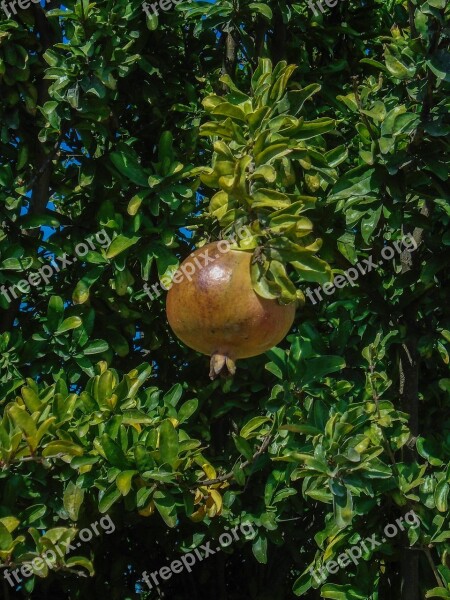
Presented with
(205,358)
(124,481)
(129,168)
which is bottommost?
(205,358)

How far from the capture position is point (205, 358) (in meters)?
2.93

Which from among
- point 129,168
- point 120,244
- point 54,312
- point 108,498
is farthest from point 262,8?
point 108,498

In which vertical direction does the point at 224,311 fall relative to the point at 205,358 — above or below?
above

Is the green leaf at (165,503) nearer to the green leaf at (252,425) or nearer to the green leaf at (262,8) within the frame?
the green leaf at (252,425)

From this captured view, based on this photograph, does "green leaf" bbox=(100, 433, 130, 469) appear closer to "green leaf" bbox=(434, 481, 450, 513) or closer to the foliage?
the foliage

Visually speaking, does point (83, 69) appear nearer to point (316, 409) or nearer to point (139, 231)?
point (139, 231)

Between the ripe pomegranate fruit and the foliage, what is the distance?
0.18 meters

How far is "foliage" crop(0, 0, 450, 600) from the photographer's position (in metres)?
2.25

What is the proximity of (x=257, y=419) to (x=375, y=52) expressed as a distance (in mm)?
1527

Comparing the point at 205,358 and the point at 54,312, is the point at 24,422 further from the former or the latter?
the point at 205,358

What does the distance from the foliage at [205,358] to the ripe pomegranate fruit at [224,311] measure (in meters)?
0.18

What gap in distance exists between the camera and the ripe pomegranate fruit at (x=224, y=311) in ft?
5.13

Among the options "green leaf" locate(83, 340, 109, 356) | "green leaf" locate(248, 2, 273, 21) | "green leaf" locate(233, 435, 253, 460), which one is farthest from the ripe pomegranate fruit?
"green leaf" locate(248, 2, 273, 21)

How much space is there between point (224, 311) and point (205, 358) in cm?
138
